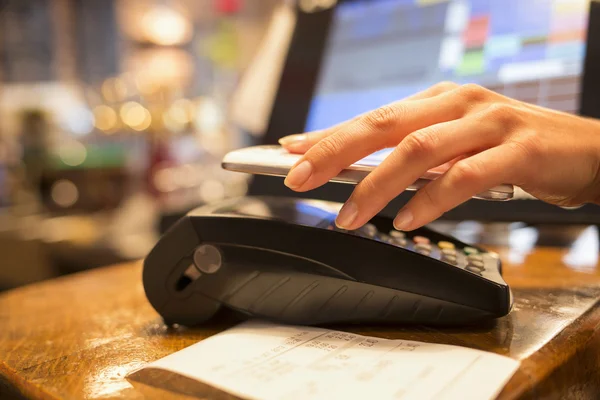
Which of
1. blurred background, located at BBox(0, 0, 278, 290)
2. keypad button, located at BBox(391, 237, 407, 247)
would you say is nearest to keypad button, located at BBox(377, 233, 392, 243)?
keypad button, located at BBox(391, 237, 407, 247)

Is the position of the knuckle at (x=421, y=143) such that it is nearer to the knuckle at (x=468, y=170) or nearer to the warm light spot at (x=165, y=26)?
the knuckle at (x=468, y=170)

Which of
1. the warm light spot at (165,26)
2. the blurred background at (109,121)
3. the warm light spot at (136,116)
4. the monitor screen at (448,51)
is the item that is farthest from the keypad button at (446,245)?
the warm light spot at (165,26)

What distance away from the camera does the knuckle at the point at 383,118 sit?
385 mm

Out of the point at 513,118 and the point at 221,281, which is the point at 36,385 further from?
the point at 513,118

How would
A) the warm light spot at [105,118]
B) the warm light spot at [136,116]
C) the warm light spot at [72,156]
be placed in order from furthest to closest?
the warm light spot at [105,118]
the warm light spot at [136,116]
the warm light spot at [72,156]

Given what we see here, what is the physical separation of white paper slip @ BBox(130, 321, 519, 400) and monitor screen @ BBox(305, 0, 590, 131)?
17.9 inches

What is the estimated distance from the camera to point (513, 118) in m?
0.38

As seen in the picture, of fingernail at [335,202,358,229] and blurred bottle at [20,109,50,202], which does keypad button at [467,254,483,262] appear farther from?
blurred bottle at [20,109,50,202]

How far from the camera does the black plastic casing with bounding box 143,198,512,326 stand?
360 mm

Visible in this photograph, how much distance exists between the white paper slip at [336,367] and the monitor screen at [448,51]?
0.46m

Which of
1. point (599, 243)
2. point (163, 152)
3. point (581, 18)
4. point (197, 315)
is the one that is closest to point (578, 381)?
point (197, 315)

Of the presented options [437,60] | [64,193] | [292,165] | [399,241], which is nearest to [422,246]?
[399,241]

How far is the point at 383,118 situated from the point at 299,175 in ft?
0.27

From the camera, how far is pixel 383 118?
390 mm
